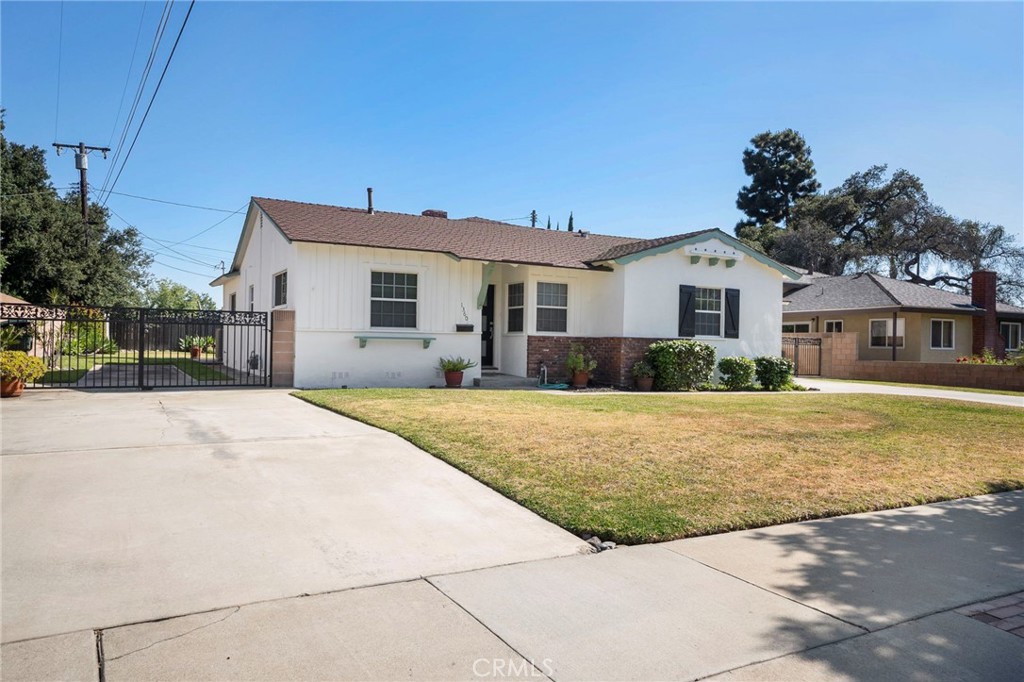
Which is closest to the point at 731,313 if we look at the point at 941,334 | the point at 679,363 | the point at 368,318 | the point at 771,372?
the point at 771,372

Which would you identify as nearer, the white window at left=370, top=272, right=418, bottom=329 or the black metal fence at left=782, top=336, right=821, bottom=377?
the white window at left=370, top=272, right=418, bottom=329

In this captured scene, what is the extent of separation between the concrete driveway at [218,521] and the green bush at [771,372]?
12651mm

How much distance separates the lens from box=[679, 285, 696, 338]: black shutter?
1722 centimetres

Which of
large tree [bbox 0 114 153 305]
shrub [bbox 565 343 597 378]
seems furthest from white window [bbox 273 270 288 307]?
large tree [bbox 0 114 153 305]

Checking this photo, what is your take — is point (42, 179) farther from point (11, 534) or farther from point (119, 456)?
point (11, 534)

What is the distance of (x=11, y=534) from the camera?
4.26 m

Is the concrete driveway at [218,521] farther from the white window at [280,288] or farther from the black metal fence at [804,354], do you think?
the black metal fence at [804,354]

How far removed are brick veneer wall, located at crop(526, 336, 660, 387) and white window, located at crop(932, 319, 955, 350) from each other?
17.3 m

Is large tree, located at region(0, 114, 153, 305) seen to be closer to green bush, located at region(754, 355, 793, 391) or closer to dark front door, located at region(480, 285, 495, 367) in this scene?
dark front door, located at region(480, 285, 495, 367)

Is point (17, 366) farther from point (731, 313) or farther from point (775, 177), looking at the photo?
point (775, 177)

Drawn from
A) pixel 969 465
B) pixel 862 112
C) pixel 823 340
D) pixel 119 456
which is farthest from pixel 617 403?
pixel 823 340

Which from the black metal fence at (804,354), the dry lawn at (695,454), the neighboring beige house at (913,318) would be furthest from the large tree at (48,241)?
the neighboring beige house at (913,318)

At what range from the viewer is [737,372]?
16.9 meters

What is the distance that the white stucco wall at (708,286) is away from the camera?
16.7 metres
